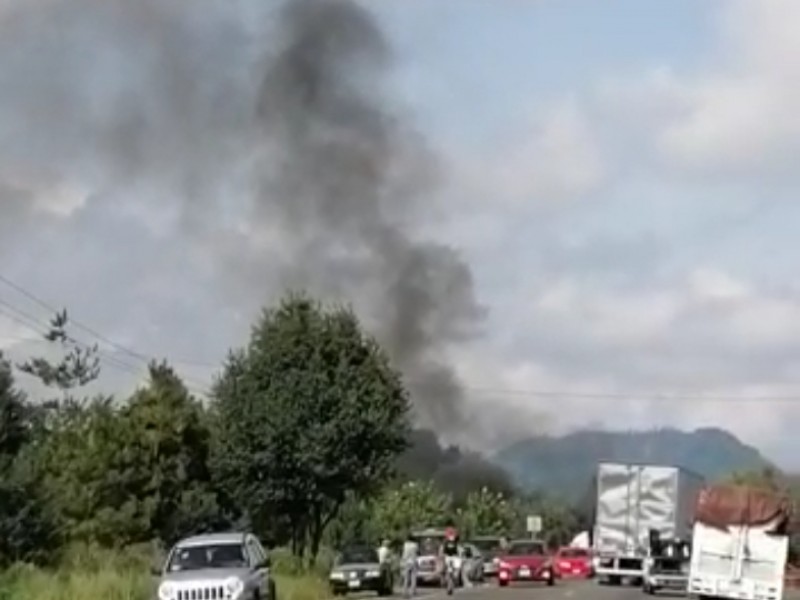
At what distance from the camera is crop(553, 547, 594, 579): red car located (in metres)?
77.8

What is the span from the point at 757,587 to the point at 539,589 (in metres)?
A: 15.1

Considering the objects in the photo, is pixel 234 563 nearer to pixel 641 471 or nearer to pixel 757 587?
pixel 757 587

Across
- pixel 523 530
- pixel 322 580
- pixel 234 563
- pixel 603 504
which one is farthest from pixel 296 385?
pixel 523 530

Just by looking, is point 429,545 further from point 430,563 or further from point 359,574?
point 359,574

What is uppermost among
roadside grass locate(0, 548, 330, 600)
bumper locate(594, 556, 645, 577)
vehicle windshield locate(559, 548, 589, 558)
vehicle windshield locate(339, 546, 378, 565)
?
vehicle windshield locate(559, 548, 589, 558)

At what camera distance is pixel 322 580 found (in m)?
51.1

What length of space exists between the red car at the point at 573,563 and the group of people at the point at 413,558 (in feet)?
43.3

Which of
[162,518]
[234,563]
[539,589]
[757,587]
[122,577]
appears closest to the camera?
[234,563]

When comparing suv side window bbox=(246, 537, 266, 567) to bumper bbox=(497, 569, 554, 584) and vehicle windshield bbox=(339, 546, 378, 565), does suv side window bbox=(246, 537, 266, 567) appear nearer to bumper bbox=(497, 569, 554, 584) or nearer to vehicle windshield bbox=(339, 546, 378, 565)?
vehicle windshield bbox=(339, 546, 378, 565)

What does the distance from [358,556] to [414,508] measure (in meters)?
47.2

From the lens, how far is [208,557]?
30141 mm

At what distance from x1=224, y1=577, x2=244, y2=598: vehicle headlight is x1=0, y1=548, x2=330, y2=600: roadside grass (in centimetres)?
600

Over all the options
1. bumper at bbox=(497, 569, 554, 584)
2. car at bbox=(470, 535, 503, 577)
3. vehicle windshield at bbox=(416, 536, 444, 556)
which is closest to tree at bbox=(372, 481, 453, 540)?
car at bbox=(470, 535, 503, 577)

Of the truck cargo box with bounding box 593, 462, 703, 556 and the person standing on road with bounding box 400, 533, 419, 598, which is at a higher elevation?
the truck cargo box with bounding box 593, 462, 703, 556
